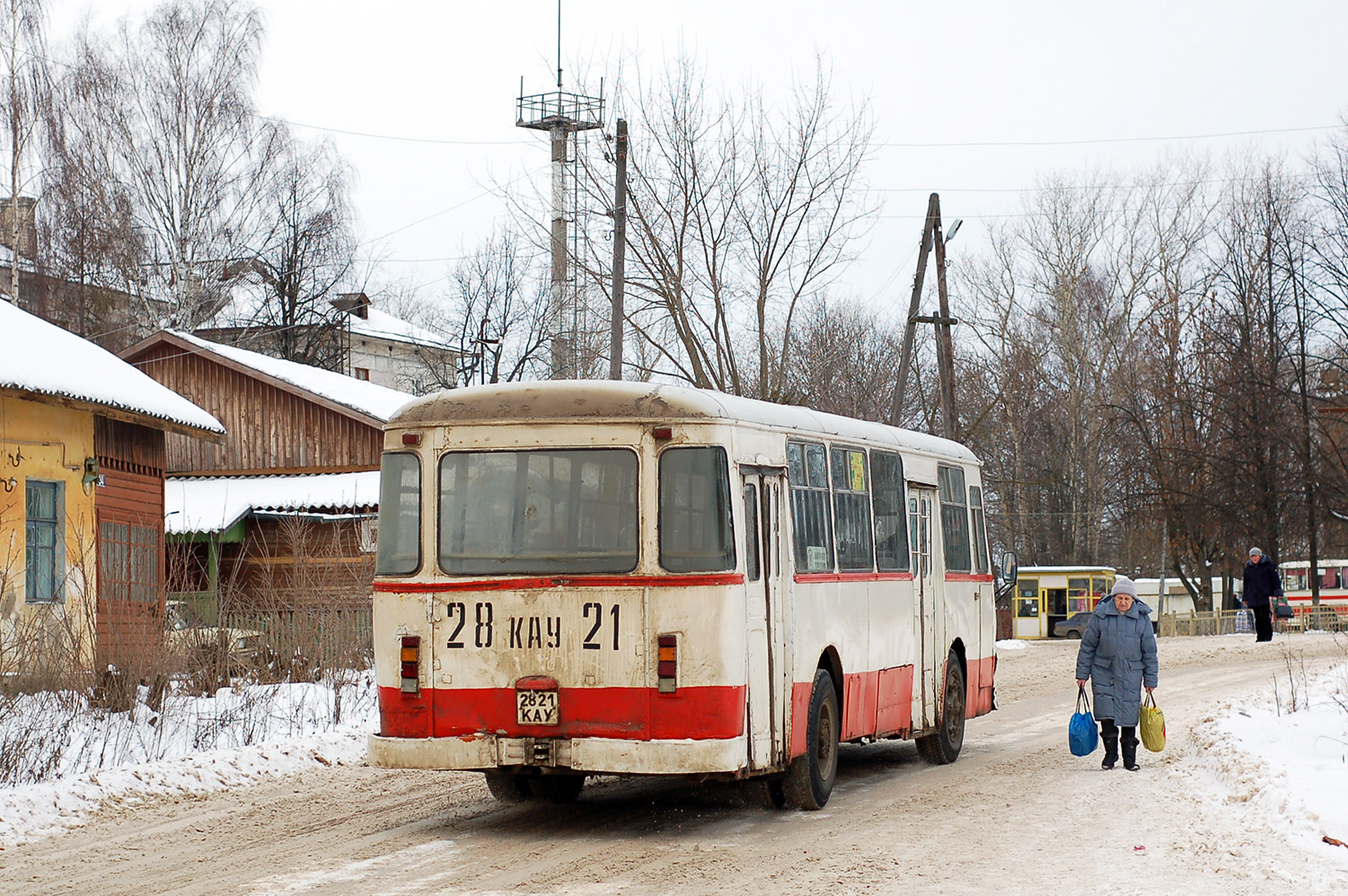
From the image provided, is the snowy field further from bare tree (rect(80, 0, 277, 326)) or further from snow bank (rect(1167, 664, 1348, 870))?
bare tree (rect(80, 0, 277, 326))

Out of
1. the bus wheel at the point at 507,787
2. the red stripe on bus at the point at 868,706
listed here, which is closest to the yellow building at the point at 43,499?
the bus wheel at the point at 507,787

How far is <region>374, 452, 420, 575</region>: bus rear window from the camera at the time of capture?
10484 millimetres

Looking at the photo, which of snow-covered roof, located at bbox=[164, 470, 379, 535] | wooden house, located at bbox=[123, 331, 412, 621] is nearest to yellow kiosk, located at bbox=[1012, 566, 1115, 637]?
wooden house, located at bbox=[123, 331, 412, 621]

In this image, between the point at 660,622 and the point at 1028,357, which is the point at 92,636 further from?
the point at 1028,357

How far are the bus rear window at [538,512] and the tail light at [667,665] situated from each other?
1.69ft

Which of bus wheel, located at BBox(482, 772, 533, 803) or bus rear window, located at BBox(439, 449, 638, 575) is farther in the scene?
bus wheel, located at BBox(482, 772, 533, 803)

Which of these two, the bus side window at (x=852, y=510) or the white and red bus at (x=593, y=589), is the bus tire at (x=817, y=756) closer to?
the white and red bus at (x=593, y=589)

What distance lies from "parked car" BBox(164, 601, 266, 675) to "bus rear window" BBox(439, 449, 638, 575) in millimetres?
5787

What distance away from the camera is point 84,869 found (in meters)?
9.24

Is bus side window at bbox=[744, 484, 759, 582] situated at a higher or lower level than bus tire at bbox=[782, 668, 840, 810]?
higher

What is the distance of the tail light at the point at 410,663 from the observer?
405 inches

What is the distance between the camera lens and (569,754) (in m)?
9.96

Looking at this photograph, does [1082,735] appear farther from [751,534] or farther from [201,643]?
[201,643]

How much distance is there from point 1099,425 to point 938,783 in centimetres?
4868
